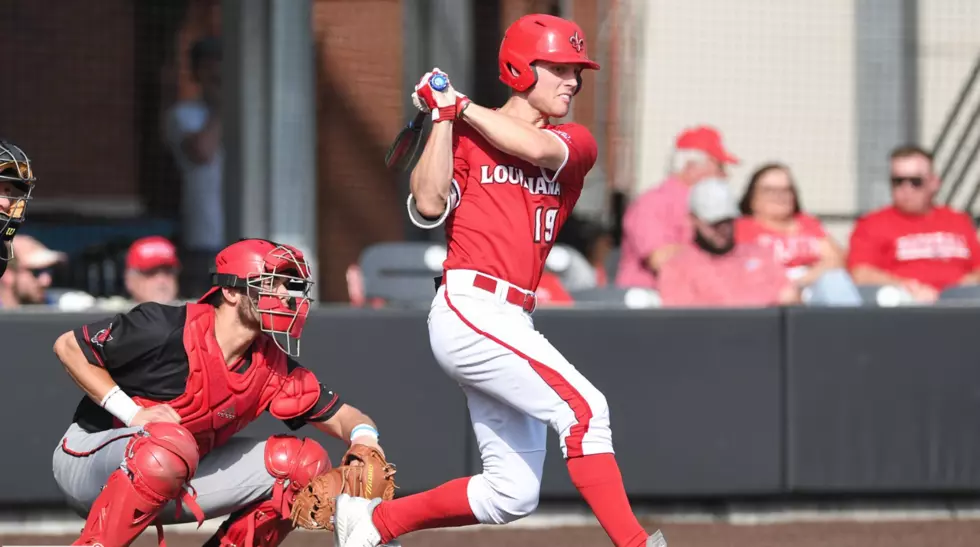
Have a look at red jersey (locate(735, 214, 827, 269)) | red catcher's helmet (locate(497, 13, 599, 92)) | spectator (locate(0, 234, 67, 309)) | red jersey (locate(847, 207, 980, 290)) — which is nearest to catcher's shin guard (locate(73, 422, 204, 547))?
red catcher's helmet (locate(497, 13, 599, 92))

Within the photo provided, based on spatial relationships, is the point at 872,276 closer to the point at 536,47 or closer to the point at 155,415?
the point at 536,47

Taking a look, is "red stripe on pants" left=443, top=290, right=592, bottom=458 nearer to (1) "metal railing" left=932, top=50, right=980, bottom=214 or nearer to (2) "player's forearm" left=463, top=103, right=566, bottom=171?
(2) "player's forearm" left=463, top=103, right=566, bottom=171

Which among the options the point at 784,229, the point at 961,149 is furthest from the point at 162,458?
the point at 961,149

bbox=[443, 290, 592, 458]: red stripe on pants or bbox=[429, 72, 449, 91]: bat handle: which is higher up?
bbox=[429, 72, 449, 91]: bat handle

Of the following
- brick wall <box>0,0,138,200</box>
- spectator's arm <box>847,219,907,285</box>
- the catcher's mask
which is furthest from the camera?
brick wall <box>0,0,138,200</box>

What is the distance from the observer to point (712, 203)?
292 inches

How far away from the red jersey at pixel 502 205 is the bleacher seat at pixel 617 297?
258 centimetres

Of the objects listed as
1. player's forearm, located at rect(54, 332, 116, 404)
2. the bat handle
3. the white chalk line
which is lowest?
the white chalk line

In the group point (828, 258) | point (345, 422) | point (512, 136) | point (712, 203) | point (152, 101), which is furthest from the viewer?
point (152, 101)

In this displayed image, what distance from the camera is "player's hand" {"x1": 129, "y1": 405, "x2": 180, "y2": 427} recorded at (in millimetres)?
4348

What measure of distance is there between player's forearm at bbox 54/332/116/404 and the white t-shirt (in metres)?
4.16

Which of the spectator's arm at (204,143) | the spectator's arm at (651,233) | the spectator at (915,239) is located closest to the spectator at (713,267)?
the spectator's arm at (651,233)

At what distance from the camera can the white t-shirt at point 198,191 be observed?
8.71 m

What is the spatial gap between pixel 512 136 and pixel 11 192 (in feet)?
4.62
